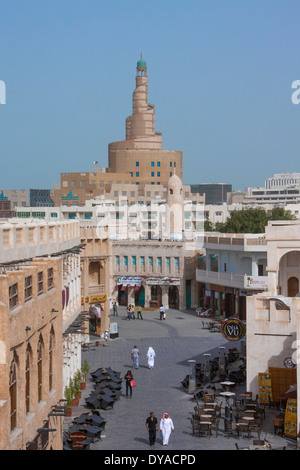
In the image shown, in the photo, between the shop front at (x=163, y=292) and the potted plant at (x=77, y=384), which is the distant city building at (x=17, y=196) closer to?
the shop front at (x=163, y=292)

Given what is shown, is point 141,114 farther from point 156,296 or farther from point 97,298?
point 97,298

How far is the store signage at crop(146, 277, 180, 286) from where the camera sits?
7038 centimetres

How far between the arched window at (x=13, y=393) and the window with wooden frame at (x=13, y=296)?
92 cm

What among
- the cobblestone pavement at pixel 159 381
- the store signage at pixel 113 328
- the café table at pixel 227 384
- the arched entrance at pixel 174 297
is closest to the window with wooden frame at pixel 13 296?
the cobblestone pavement at pixel 159 381

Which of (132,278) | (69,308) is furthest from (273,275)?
(132,278)

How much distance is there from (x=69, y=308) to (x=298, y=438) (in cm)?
1098

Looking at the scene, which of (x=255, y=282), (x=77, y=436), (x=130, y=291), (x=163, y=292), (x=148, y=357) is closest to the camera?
(x=77, y=436)

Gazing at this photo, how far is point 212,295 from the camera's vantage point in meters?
67.4

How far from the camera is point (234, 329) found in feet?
121

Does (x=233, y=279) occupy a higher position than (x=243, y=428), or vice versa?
(x=233, y=279)

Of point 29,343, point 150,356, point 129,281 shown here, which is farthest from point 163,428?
point 129,281

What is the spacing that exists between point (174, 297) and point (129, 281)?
387 centimetres

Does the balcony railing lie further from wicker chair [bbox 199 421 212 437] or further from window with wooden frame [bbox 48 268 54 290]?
window with wooden frame [bbox 48 268 54 290]

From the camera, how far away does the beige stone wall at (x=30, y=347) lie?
1417 cm
